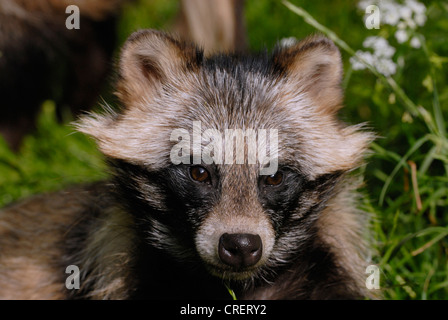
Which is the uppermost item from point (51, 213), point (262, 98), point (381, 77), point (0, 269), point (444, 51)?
point (444, 51)

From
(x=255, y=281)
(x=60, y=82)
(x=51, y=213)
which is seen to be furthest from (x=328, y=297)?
(x=60, y=82)

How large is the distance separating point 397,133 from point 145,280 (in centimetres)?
267

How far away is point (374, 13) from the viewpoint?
484 centimetres

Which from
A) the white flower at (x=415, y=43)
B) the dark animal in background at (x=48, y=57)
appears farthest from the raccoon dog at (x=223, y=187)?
the dark animal in background at (x=48, y=57)

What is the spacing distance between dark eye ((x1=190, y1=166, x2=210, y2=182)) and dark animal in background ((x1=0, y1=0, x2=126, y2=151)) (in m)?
3.40

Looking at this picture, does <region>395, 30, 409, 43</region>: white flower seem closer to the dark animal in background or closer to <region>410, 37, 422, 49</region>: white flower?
<region>410, 37, 422, 49</region>: white flower

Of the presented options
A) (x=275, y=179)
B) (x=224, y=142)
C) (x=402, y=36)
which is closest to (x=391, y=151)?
(x=402, y=36)

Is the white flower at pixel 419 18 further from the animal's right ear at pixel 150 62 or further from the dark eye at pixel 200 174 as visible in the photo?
the dark eye at pixel 200 174

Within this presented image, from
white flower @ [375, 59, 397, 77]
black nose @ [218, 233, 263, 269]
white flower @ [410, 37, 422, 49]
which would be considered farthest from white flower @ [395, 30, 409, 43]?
black nose @ [218, 233, 263, 269]

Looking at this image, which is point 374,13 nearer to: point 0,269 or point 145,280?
point 145,280

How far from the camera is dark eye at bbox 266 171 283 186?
136 inches

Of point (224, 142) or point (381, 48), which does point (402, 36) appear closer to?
point (381, 48)

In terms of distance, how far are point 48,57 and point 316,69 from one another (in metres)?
3.65

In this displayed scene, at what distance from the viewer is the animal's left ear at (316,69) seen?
3703 millimetres
